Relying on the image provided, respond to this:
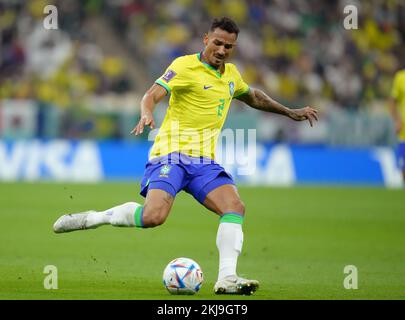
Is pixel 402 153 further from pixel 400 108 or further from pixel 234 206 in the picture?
pixel 234 206

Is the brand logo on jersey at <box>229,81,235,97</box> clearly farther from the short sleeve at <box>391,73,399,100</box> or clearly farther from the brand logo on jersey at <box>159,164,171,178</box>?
the short sleeve at <box>391,73,399,100</box>

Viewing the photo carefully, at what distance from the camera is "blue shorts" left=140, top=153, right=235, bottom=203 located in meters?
8.18

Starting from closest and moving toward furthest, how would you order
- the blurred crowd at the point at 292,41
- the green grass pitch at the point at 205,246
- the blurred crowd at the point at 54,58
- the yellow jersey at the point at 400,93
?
the green grass pitch at the point at 205,246 < the yellow jersey at the point at 400,93 < the blurred crowd at the point at 54,58 < the blurred crowd at the point at 292,41

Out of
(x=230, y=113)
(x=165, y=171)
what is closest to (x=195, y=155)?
(x=165, y=171)

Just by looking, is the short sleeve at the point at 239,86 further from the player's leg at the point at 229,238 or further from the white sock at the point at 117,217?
the white sock at the point at 117,217

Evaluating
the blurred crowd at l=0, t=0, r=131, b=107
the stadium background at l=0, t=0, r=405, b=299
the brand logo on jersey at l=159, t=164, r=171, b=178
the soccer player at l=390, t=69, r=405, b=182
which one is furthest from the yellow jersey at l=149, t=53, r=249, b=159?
the blurred crowd at l=0, t=0, r=131, b=107

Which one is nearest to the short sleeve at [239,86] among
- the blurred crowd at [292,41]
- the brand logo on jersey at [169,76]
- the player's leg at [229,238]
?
the brand logo on jersey at [169,76]

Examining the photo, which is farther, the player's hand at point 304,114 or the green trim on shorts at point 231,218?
the player's hand at point 304,114

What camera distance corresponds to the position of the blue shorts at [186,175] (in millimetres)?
8180

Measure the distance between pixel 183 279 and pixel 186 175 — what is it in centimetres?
105

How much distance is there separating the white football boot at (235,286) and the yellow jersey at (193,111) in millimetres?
1239

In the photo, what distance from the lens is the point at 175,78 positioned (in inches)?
324

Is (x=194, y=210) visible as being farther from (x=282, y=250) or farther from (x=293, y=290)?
(x=293, y=290)

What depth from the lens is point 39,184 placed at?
69.1 feet
